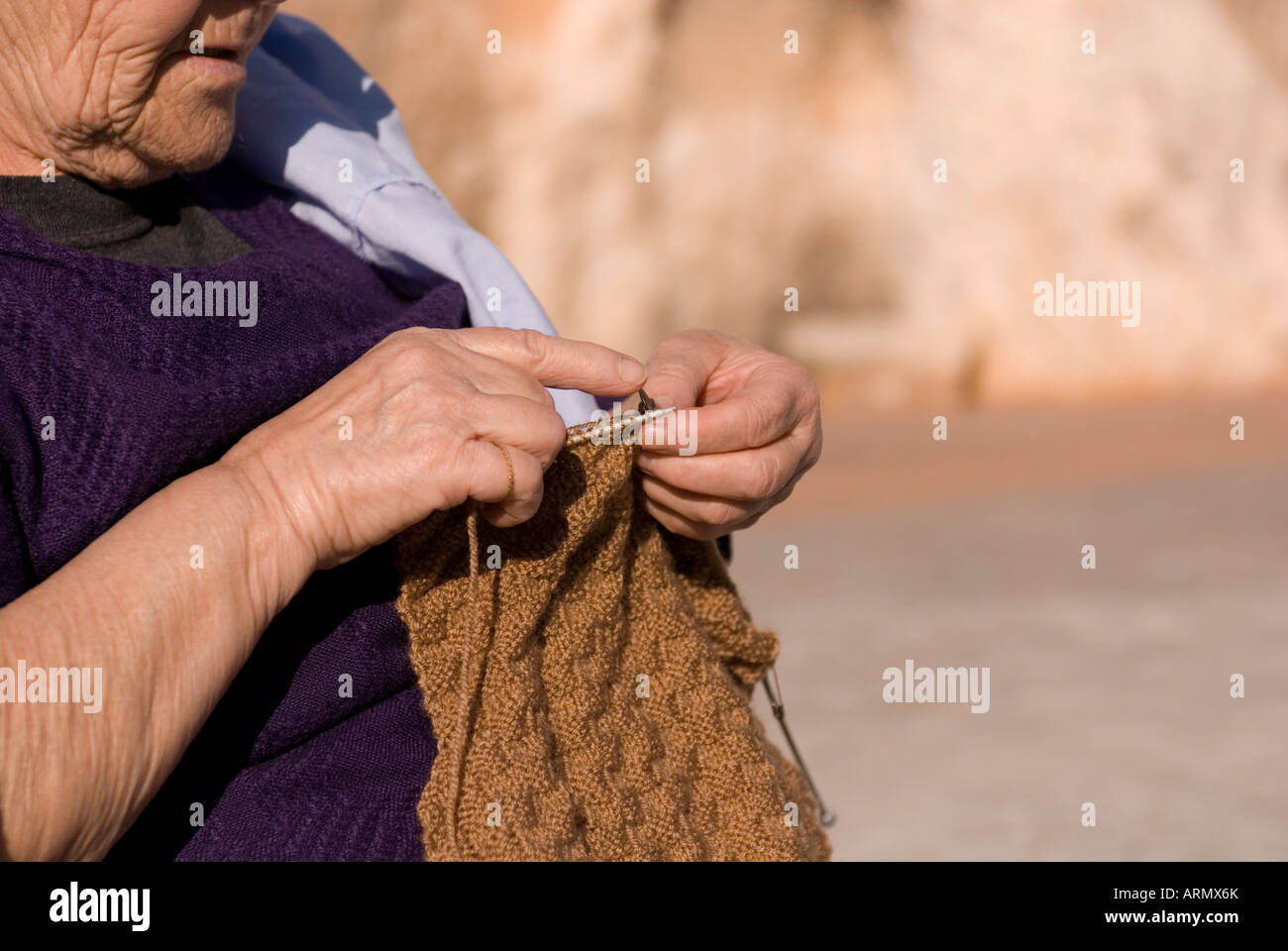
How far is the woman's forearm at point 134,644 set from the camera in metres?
0.94

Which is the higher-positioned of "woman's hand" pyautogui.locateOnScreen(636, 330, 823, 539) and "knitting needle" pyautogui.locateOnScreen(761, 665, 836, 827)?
"woman's hand" pyautogui.locateOnScreen(636, 330, 823, 539)

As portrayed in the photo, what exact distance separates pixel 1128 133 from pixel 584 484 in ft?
26.2

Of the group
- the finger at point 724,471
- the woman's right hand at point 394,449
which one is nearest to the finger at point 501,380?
the woman's right hand at point 394,449

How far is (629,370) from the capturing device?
4.17ft

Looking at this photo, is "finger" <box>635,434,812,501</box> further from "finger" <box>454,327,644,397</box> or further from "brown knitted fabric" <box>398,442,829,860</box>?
"finger" <box>454,327,644,397</box>

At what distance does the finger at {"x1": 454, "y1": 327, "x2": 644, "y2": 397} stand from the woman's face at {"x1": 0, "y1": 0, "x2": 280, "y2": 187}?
1.11ft

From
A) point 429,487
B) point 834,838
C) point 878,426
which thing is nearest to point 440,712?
point 429,487

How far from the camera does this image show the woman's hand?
1.38 m

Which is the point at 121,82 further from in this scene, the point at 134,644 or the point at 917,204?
the point at 917,204

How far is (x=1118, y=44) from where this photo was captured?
8.43 m

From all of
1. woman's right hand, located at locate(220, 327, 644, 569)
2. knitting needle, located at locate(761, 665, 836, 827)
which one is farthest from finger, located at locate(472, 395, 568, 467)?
knitting needle, located at locate(761, 665, 836, 827)

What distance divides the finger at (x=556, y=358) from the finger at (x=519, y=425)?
0.07m

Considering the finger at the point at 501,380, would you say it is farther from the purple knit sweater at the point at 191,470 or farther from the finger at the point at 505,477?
the purple knit sweater at the point at 191,470

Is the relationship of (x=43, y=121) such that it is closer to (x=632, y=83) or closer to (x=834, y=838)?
(x=834, y=838)
